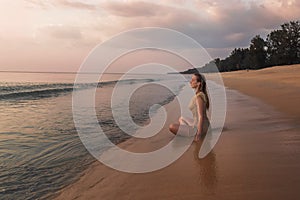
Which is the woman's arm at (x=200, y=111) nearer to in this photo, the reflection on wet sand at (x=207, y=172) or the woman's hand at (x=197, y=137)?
the woman's hand at (x=197, y=137)

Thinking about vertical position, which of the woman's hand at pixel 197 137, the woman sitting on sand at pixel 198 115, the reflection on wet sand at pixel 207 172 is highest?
the woman sitting on sand at pixel 198 115

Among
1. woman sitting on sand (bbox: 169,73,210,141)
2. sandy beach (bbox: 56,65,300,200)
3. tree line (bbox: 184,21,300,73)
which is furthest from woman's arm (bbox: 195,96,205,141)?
tree line (bbox: 184,21,300,73)

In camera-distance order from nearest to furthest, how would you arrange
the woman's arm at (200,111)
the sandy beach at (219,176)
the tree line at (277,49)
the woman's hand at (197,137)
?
the sandy beach at (219,176), the woman's hand at (197,137), the woman's arm at (200,111), the tree line at (277,49)

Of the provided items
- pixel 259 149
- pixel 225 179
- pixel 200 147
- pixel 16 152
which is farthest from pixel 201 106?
pixel 16 152

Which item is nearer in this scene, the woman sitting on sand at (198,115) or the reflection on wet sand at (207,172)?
the reflection on wet sand at (207,172)

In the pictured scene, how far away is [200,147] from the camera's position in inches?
236

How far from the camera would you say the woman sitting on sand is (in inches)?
263

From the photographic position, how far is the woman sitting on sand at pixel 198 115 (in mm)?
6688

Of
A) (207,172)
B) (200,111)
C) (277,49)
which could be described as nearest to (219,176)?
(207,172)

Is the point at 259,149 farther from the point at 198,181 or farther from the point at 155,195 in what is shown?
the point at 155,195

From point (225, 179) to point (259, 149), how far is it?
1750 millimetres

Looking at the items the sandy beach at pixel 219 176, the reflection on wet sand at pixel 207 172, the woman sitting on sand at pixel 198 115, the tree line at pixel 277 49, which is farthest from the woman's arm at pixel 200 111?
the tree line at pixel 277 49

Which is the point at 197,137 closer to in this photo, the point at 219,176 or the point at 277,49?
the point at 219,176

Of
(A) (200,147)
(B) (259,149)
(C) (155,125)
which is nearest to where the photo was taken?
(B) (259,149)
